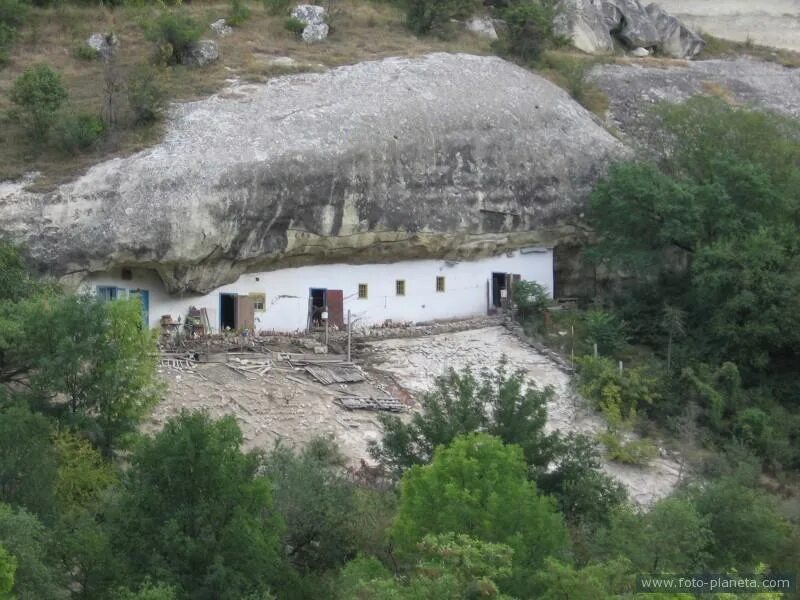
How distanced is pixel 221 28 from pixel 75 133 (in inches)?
319

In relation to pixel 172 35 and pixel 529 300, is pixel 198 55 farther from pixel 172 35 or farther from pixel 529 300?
pixel 529 300

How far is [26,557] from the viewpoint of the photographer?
21984 mm

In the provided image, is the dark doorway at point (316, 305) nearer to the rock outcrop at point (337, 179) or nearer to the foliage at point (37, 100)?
the rock outcrop at point (337, 179)

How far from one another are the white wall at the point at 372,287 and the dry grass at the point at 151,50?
3303 mm

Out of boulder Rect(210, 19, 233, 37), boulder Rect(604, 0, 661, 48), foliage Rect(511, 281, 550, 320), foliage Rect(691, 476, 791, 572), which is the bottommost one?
foliage Rect(691, 476, 791, 572)

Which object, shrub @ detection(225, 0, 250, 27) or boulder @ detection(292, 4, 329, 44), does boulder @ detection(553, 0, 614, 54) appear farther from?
shrub @ detection(225, 0, 250, 27)

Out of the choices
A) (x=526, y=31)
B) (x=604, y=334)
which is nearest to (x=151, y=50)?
(x=526, y=31)

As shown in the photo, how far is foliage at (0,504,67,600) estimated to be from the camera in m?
21.9

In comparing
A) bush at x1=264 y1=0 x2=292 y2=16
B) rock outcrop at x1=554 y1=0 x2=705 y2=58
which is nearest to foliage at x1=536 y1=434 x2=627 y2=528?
bush at x1=264 y1=0 x2=292 y2=16

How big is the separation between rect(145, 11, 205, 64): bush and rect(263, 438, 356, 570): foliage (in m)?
16.8

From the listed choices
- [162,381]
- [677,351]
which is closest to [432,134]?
[677,351]

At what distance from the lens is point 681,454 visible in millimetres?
35438

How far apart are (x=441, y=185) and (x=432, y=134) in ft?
4.16

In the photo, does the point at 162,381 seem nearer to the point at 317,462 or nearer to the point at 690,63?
the point at 317,462
